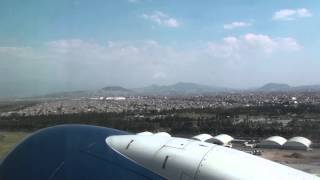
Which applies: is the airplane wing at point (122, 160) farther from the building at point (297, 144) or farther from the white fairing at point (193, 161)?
the building at point (297, 144)

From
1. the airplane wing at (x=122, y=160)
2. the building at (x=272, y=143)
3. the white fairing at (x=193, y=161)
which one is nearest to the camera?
the white fairing at (x=193, y=161)

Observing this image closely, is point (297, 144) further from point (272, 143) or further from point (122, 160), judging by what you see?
point (122, 160)

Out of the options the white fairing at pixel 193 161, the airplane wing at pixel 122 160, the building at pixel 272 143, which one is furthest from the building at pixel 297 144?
the airplane wing at pixel 122 160

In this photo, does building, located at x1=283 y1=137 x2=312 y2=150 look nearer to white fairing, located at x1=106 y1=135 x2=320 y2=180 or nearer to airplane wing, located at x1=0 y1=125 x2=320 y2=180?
white fairing, located at x1=106 y1=135 x2=320 y2=180

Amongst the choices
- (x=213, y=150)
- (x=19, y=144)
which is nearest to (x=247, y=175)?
(x=213, y=150)

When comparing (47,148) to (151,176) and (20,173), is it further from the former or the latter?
(151,176)

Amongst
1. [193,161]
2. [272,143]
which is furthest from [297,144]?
[193,161]

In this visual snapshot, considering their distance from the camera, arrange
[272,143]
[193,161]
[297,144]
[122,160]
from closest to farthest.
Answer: [193,161]
[122,160]
[297,144]
[272,143]
